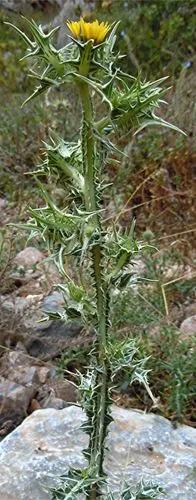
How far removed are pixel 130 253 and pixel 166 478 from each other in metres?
1.04

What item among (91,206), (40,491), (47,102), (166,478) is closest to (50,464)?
(40,491)

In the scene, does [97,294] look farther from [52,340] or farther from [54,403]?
[52,340]

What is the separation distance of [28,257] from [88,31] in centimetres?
300

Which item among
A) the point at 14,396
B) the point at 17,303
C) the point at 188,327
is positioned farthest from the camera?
the point at 17,303

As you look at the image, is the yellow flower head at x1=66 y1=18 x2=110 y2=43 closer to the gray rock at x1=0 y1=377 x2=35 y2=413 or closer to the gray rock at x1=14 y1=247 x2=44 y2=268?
the gray rock at x1=0 y1=377 x2=35 y2=413

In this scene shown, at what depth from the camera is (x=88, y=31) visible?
1.60 m

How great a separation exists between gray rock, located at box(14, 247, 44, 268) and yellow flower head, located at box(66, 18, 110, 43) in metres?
2.85

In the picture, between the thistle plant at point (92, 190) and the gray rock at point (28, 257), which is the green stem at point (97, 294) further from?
the gray rock at point (28, 257)

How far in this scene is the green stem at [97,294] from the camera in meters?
1.74

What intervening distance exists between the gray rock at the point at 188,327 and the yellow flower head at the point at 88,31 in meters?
2.08

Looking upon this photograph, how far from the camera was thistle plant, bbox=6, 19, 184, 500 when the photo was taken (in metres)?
1.69

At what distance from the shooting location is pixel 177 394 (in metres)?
3.09

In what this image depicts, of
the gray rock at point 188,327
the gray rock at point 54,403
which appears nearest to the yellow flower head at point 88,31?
the gray rock at point 54,403

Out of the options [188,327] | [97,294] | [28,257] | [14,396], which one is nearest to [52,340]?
[14,396]
